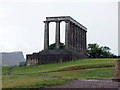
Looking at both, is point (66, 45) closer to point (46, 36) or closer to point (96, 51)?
point (46, 36)

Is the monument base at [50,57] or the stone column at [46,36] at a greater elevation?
the stone column at [46,36]

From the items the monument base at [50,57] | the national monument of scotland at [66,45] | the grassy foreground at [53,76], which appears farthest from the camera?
the national monument of scotland at [66,45]

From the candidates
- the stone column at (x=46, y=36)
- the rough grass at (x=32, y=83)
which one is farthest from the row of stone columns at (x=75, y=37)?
the rough grass at (x=32, y=83)

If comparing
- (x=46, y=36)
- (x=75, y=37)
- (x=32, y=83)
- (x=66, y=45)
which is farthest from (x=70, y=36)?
(x=32, y=83)

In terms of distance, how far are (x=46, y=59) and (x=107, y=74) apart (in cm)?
3379

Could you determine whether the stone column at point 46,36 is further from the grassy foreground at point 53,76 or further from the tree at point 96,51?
the grassy foreground at point 53,76

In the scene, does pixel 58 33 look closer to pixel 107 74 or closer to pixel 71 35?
pixel 71 35

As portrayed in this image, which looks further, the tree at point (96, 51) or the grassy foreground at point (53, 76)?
the tree at point (96, 51)

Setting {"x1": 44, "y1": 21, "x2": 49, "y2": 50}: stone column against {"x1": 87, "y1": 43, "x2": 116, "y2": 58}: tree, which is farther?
{"x1": 87, "y1": 43, "x2": 116, "y2": 58}: tree

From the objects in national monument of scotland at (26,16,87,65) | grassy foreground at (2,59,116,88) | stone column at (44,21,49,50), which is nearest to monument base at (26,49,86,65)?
national monument of scotland at (26,16,87,65)

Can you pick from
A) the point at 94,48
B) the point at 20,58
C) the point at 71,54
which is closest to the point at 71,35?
the point at 71,54

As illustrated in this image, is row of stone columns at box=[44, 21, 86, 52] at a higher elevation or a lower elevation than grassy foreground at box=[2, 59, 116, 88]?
higher

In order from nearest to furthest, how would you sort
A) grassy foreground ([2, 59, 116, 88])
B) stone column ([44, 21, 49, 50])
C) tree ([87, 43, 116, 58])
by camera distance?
grassy foreground ([2, 59, 116, 88]) → stone column ([44, 21, 49, 50]) → tree ([87, 43, 116, 58])

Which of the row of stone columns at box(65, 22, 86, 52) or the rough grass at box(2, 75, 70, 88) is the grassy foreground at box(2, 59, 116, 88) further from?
the row of stone columns at box(65, 22, 86, 52)
